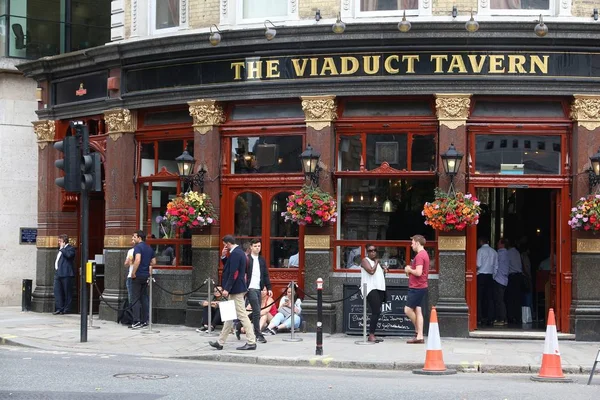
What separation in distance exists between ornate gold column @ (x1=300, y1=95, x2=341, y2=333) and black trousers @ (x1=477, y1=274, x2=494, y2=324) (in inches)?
118

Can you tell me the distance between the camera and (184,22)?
69.4 feet

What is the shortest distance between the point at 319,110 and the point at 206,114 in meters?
2.32

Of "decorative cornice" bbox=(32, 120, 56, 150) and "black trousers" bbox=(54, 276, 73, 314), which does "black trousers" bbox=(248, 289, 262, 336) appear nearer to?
"black trousers" bbox=(54, 276, 73, 314)

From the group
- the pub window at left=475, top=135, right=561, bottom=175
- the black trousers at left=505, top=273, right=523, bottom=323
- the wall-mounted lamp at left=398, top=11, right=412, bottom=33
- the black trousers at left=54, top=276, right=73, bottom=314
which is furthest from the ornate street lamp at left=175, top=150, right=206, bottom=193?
the black trousers at left=505, top=273, right=523, bottom=323

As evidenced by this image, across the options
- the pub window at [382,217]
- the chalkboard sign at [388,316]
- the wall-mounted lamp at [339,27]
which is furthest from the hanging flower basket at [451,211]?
the wall-mounted lamp at [339,27]

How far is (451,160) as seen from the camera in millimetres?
18719

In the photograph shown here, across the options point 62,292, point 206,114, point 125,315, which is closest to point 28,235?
point 62,292

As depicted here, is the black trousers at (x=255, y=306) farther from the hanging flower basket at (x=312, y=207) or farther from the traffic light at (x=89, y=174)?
the traffic light at (x=89, y=174)

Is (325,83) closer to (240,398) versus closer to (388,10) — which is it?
(388,10)

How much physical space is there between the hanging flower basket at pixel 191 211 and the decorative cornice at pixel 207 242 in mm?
329

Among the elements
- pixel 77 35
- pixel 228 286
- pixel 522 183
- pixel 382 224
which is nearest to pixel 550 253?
pixel 522 183

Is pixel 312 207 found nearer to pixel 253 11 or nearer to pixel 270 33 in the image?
pixel 270 33

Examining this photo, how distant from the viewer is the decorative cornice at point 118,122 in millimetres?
21734

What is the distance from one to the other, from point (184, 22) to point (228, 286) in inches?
262
